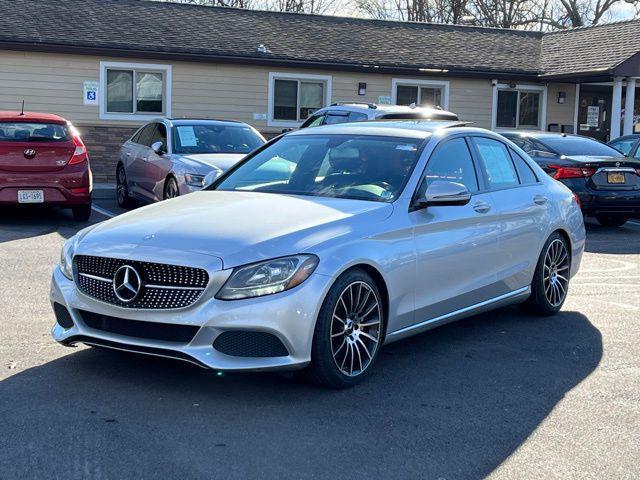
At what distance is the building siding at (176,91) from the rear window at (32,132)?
711cm

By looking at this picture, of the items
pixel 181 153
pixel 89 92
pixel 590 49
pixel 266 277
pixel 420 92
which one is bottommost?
pixel 266 277

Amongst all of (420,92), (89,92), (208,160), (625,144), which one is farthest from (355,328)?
(420,92)

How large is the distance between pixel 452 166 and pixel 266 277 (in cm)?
Result: 213

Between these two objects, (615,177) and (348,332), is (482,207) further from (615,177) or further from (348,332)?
(615,177)

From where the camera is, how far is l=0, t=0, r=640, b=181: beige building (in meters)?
19.1

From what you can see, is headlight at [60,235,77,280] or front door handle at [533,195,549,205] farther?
front door handle at [533,195,549,205]

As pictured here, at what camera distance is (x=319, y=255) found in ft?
16.1

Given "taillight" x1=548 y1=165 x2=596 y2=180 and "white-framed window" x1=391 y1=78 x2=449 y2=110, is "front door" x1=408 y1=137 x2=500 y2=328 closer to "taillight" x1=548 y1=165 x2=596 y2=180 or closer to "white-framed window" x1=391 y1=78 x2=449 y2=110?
"taillight" x1=548 y1=165 x2=596 y2=180

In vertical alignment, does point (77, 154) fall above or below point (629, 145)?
below

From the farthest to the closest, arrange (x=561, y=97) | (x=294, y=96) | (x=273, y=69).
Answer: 1. (x=561, y=97)
2. (x=294, y=96)
3. (x=273, y=69)

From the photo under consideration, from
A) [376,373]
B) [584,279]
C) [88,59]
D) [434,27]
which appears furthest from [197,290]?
[434,27]

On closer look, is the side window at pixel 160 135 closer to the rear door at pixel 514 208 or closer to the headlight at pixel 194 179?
the headlight at pixel 194 179

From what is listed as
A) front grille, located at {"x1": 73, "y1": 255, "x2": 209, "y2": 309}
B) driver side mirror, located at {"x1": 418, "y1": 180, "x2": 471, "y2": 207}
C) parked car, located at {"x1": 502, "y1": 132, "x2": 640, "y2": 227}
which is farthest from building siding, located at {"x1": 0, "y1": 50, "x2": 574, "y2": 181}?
front grille, located at {"x1": 73, "y1": 255, "x2": 209, "y2": 309}

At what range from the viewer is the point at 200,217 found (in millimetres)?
5379
